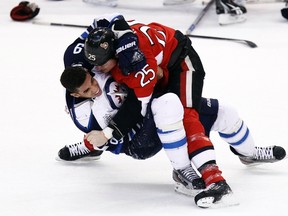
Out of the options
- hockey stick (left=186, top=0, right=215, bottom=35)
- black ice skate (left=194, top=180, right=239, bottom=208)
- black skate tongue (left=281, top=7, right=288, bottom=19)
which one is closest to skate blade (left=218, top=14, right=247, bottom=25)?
hockey stick (left=186, top=0, right=215, bottom=35)

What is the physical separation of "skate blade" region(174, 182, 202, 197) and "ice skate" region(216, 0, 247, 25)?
2.74 m

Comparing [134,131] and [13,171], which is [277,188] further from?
[13,171]

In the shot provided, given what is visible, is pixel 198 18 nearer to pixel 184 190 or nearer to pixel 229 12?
pixel 229 12

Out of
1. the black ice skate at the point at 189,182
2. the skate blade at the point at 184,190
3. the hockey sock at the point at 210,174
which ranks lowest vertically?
the skate blade at the point at 184,190

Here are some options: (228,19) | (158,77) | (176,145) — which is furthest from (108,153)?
(228,19)

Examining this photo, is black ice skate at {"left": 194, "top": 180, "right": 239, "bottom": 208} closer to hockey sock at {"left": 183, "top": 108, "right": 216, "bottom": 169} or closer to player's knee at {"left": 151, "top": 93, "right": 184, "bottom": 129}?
hockey sock at {"left": 183, "top": 108, "right": 216, "bottom": 169}

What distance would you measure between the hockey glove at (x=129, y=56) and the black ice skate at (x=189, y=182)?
400 mm

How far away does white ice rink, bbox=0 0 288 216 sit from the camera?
2.71 m

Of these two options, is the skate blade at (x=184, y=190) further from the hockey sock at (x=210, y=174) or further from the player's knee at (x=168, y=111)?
the player's knee at (x=168, y=111)

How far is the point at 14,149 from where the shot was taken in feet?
11.0

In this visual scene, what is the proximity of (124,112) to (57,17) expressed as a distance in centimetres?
311

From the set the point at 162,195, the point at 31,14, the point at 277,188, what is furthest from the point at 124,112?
the point at 31,14

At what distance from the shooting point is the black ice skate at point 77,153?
316 cm

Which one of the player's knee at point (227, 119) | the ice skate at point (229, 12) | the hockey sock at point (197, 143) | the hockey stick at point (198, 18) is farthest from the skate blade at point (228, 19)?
the hockey sock at point (197, 143)
